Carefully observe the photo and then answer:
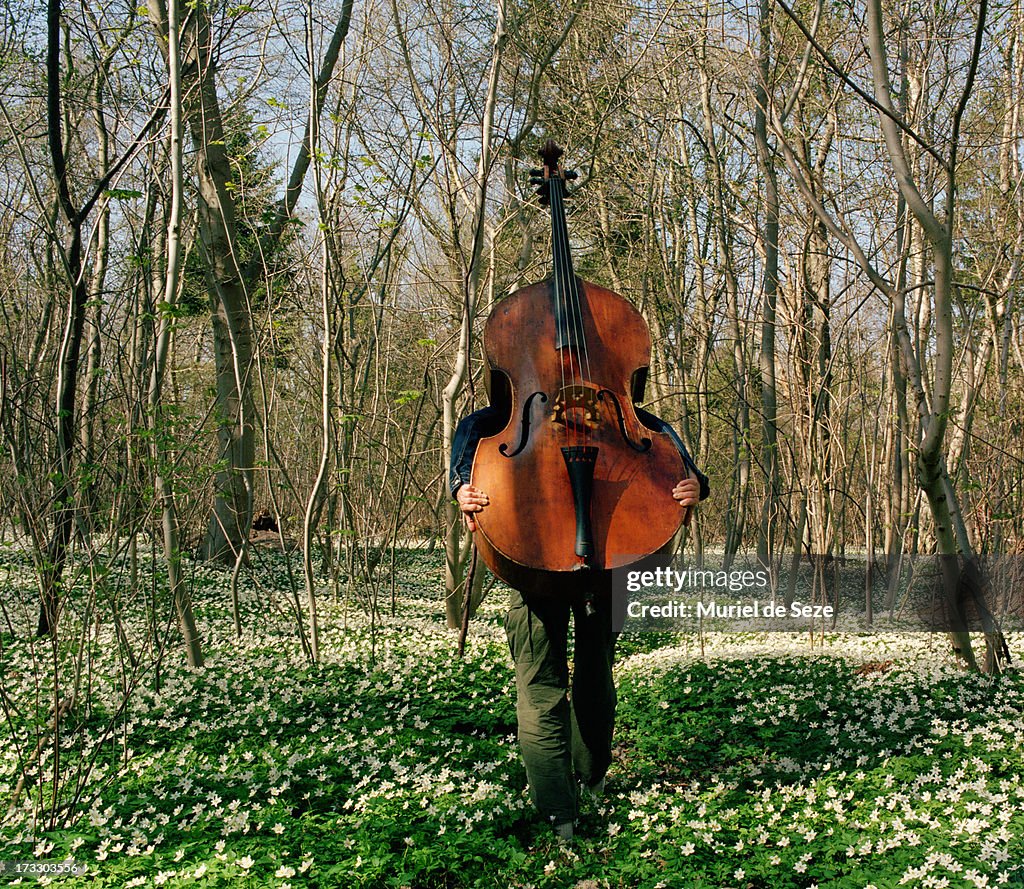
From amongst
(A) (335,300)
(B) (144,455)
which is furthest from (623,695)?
(A) (335,300)

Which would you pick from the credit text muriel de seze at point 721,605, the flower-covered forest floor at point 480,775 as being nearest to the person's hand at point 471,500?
the flower-covered forest floor at point 480,775

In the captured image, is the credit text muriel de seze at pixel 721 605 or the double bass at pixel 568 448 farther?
the credit text muriel de seze at pixel 721 605

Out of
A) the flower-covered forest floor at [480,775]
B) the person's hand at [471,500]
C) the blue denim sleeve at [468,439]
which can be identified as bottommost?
the flower-covered forest floor at [480,775]

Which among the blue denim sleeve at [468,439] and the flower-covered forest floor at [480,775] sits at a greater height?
the blue denim sleeve at [468,439]

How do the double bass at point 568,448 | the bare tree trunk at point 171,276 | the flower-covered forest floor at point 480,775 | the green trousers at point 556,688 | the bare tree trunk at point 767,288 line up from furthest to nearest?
the bare tree trunk at point 767,288, the bare tree trunk at point 171,276, the green trousers at point 556,688, the double bass at point 568,448, the flower-covered forest floor at point 480,775

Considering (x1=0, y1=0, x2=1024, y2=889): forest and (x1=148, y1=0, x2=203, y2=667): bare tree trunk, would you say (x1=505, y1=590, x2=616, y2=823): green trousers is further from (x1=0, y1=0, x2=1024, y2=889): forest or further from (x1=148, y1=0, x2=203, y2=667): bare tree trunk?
(x1=148, y1=0, x2=203, y2=667): bare tree trunk

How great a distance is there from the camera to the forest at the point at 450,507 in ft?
9.36

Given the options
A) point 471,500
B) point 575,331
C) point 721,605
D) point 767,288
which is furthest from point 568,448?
point 767,288

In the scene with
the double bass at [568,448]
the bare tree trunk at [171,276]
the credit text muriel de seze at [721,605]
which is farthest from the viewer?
the credit text muriel de seze at [721,605]

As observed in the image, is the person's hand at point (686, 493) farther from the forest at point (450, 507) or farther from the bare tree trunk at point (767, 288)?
the bare tree trunk at point (767, 288)

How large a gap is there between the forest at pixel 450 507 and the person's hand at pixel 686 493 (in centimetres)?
114

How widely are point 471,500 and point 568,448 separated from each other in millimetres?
376

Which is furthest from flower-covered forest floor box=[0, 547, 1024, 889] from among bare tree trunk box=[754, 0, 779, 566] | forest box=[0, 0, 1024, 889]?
bare tree trunk box=[754, 0, 779, 566]

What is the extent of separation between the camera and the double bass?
2.74 metres
